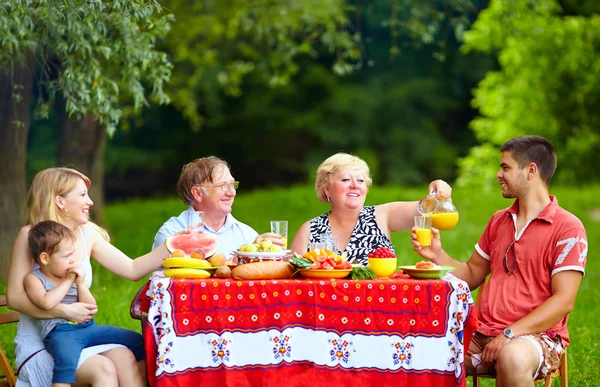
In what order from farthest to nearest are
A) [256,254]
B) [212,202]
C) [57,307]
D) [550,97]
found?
1. [550,97]
2. [212,202]
3. [256,254]
4. [57,307]

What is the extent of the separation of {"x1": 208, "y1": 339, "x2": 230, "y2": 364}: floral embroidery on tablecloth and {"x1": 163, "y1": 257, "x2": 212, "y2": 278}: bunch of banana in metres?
0.31

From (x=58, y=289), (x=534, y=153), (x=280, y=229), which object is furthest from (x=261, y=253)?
(x=534, y=153)

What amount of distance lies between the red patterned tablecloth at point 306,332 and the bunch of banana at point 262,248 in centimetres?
30

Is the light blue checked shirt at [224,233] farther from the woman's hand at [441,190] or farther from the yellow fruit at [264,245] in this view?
the woman's hand at [441,190]

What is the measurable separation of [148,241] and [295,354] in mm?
7681

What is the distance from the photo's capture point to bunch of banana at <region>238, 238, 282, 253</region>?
163 inches

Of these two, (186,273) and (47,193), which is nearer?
→ (186,273)

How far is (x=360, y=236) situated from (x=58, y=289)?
171cm

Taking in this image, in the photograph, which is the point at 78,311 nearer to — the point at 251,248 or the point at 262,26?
the point at 251,248

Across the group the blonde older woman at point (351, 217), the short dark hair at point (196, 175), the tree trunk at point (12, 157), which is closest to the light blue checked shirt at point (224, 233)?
the short dark hair at point (196, 175)

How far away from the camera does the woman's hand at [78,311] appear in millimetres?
3953

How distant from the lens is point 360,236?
4801 millimetres

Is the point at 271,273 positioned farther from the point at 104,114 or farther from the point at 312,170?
the point at 312,170

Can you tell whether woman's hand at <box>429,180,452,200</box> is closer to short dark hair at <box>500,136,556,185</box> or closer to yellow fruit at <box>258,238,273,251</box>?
short dark hair at <box>500,136,556,185</box>
